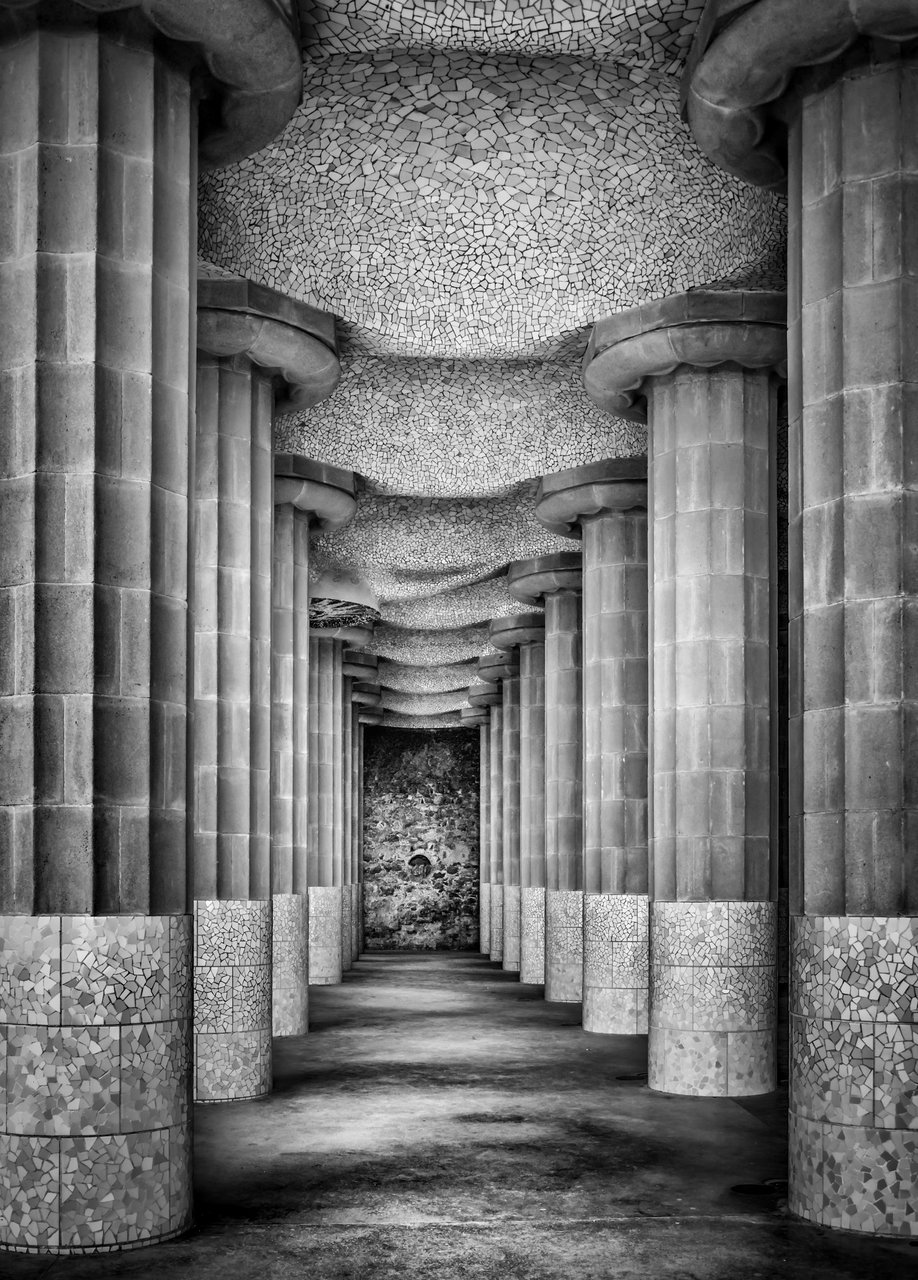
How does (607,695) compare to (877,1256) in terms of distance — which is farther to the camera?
(607,695)

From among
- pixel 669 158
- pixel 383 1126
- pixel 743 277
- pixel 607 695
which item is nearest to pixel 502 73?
pixel 669 158

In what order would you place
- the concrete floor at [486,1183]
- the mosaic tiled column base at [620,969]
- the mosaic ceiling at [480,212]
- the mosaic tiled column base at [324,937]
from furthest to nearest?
the mosaic tiled column base at [324,937]
the mosaic tiled column base at [620,969]
the mosaic ceiling at [480,212]
the concrete floor at [486,1183]

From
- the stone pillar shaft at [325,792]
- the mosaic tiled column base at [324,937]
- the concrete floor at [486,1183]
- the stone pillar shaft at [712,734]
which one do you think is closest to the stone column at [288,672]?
the concrete floor at [486,1183]

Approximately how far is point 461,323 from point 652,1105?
7578mm

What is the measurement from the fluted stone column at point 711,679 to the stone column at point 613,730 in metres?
4.54

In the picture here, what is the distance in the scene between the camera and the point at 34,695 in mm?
7531

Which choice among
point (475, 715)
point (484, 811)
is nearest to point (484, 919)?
point (484, 811)

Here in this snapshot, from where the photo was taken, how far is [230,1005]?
489 inches

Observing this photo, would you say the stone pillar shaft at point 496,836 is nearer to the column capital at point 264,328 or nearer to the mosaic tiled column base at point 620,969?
the mosaic tiled column base at point 620,969

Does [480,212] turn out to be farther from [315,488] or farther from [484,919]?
[484,919]

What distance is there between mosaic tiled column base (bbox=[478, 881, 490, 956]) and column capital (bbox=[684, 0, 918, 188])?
3058cm

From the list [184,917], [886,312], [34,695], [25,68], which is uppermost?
[25,68]

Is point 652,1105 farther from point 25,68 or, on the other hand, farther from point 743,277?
point 25,68

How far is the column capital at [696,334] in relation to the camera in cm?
1300
